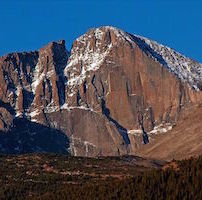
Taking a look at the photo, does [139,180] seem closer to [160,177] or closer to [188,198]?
[160,177]

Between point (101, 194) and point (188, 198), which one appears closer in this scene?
point (188, 198)

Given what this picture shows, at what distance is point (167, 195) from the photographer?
184375 millimetres

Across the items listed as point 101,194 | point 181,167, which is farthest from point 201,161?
point 101,194

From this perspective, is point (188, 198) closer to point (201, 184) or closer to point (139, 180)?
point (201, 184)

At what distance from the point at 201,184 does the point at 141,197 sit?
10.4 metres

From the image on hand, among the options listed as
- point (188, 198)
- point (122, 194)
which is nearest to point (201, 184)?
point (188, 198)

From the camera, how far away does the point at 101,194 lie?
198m

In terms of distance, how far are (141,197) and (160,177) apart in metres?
7.67

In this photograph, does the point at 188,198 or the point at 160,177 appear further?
the point at 160,177

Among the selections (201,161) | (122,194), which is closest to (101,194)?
(122,194)

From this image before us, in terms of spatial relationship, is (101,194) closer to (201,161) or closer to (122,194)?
(122,194)

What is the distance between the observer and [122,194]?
633 feet

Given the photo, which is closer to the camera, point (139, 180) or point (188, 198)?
point (188, 198)

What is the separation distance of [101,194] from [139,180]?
23.0 ft
